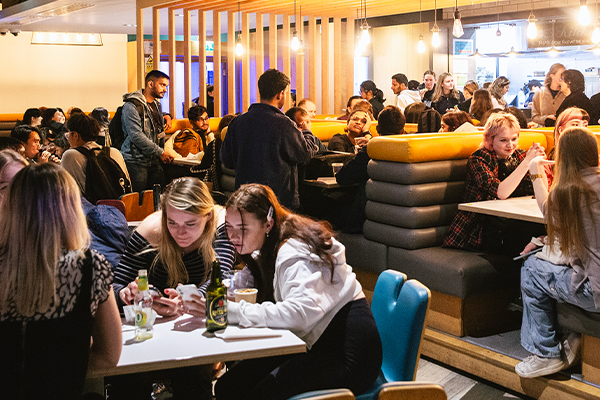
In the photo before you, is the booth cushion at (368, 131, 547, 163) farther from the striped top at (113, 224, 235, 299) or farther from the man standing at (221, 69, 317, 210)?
the striped top at (113, 224, 235, 299)

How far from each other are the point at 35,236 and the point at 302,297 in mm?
862

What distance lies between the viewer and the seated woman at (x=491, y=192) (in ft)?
13.1

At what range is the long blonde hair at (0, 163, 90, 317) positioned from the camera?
1.75m

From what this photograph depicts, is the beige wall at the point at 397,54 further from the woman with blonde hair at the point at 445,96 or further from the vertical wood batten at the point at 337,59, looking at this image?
the woman with blonde hair at the point at 445,96

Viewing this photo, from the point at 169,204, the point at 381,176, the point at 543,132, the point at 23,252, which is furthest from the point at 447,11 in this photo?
the point at 23,252

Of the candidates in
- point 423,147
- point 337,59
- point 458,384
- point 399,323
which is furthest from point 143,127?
point 337,59

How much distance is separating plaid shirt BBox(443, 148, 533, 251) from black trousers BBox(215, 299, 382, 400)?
1.94m

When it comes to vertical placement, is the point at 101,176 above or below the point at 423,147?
below

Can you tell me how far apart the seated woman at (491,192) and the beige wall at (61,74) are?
1659 cm

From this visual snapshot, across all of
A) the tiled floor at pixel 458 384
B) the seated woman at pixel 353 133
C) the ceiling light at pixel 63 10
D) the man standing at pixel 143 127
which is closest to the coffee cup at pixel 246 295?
the tiled floor at pixel 458 384

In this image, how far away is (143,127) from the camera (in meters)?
6.37

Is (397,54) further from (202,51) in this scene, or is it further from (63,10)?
(63,10)

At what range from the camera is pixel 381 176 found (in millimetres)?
4258

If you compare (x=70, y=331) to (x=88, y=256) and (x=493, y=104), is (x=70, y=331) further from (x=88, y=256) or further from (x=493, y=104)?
(x=493, y=104)
